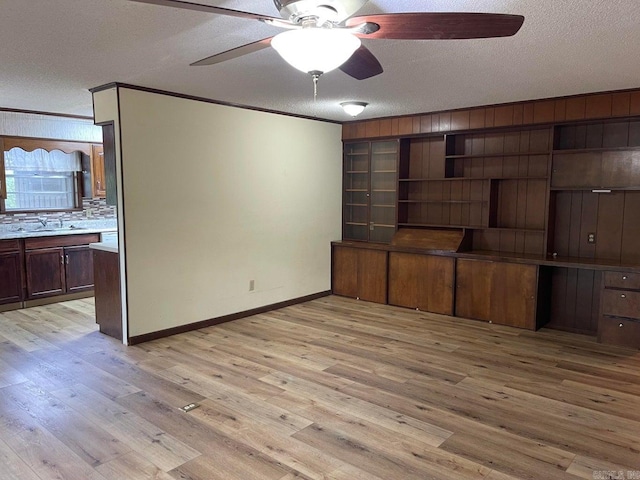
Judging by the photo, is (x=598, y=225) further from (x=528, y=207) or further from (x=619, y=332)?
(x=619, y=332)

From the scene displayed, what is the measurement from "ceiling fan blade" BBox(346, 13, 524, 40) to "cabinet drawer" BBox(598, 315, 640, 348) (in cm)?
357

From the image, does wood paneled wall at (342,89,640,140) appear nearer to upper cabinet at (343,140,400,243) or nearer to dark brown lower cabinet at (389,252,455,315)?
upper cabinet at (343,140,400,243)

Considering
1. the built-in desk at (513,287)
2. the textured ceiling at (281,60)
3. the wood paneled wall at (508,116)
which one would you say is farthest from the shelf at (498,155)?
the built-in desk at (513,287)

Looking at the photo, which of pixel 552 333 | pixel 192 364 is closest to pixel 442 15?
pixel 192 364

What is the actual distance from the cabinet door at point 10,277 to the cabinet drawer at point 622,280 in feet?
21.2

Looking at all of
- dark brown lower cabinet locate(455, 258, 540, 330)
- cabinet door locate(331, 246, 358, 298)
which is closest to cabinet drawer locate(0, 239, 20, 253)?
cabinet door locate(331, 246, 358, 298)

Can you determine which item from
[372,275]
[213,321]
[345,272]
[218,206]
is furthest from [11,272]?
[372,275]

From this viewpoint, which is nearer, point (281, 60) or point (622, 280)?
point (281, 60)

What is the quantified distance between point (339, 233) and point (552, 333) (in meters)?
3.02

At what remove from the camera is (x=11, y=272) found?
5.54 m

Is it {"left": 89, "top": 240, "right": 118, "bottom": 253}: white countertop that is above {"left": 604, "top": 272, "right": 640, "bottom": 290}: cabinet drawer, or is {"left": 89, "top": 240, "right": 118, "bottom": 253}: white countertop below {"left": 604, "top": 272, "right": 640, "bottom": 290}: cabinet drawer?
above

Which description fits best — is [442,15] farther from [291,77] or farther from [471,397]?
[471,397]

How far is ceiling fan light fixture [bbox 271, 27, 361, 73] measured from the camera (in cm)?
188

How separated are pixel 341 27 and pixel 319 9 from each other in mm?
157
